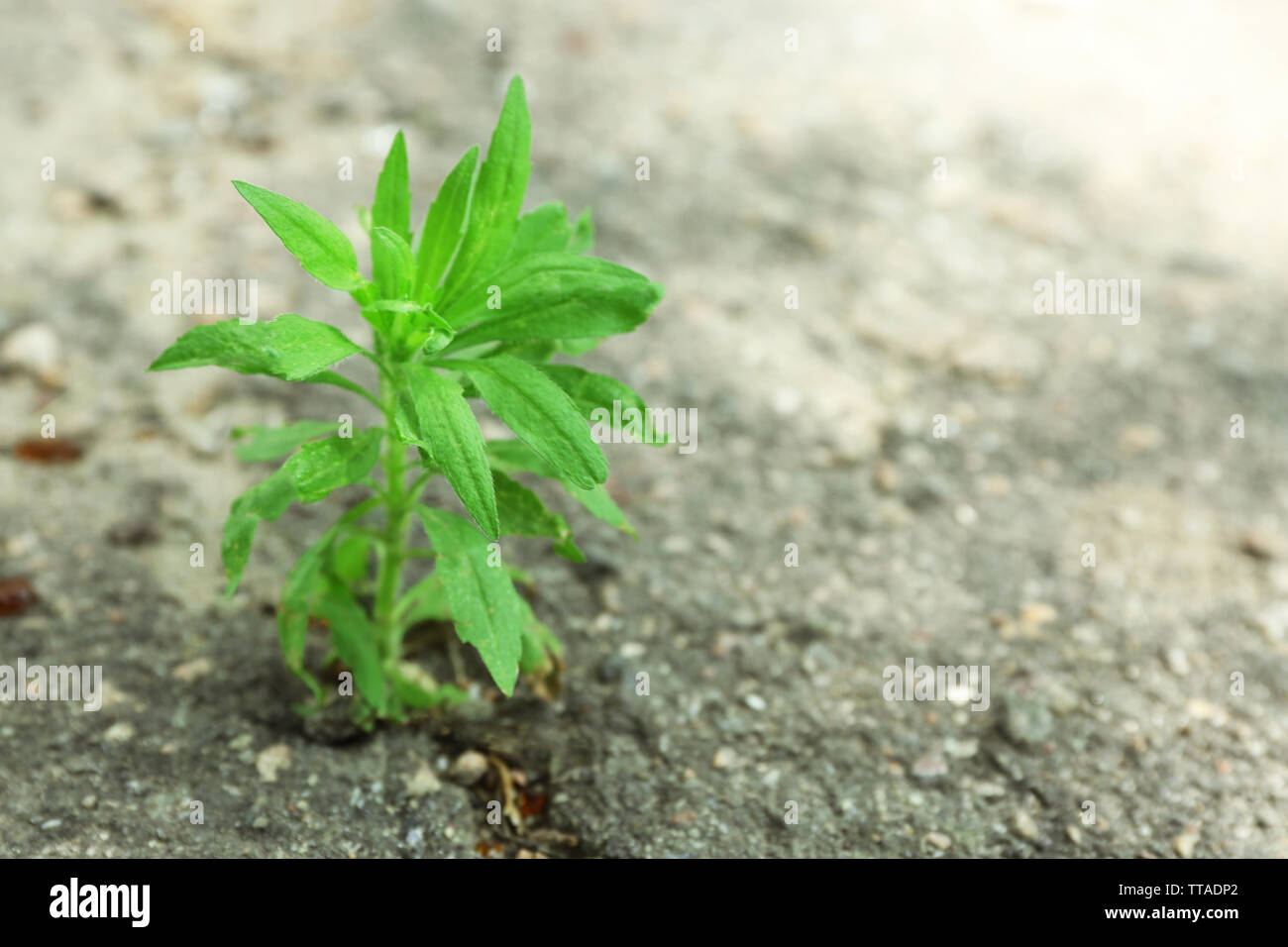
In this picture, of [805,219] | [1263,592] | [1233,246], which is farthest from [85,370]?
[1233,246]

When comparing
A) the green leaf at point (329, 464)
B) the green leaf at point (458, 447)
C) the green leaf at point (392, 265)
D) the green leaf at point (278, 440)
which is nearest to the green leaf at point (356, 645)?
the green leaf at point (278, 440)

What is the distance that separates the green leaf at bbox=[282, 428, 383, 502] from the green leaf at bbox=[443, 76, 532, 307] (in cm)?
33

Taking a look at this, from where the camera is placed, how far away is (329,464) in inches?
74.9

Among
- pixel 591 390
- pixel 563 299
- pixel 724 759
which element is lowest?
pixel 724 759

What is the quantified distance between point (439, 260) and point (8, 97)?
2.81m

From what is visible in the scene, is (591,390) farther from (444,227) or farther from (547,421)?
(444,227)

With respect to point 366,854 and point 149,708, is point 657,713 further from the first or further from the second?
point 149,708

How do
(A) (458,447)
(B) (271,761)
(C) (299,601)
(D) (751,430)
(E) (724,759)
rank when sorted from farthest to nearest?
(D) (751,430)
(E) (724,759)
(B) (271,761)
(C) (299,601)
(A) (458,447)

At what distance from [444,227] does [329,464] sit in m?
0.49

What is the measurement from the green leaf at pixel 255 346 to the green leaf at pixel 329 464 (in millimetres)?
167

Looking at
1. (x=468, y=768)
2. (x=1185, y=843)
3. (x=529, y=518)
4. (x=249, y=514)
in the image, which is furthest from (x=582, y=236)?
(x=1185, y=843)

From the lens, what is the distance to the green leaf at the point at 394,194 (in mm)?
1992

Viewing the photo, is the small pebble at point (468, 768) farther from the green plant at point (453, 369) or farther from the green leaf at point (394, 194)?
the green leaf at point (394, 194)

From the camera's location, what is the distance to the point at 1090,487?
10.3 ft
